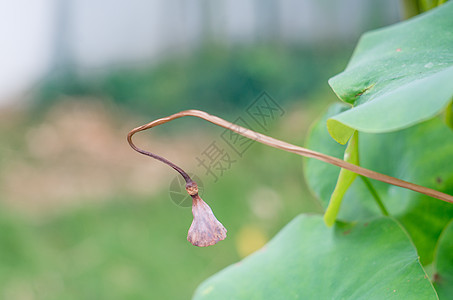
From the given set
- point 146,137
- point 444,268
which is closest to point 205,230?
point 444,268

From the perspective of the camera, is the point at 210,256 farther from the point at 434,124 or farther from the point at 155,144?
the point at 434,124

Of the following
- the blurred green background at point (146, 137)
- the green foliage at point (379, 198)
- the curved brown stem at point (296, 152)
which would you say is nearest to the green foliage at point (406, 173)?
the green foliage at point (379, 198)

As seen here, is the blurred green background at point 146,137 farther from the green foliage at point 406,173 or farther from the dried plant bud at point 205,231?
the dried plant bud at point 205,231

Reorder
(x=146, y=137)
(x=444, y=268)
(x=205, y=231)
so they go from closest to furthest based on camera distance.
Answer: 1. (x=205, y=231)
2. (x=444, y=268)
3. (x=146, y=137)

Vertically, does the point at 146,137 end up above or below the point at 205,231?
below

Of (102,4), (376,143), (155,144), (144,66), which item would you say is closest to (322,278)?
(376,143)

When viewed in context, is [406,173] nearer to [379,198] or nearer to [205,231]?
→ [379,198]
